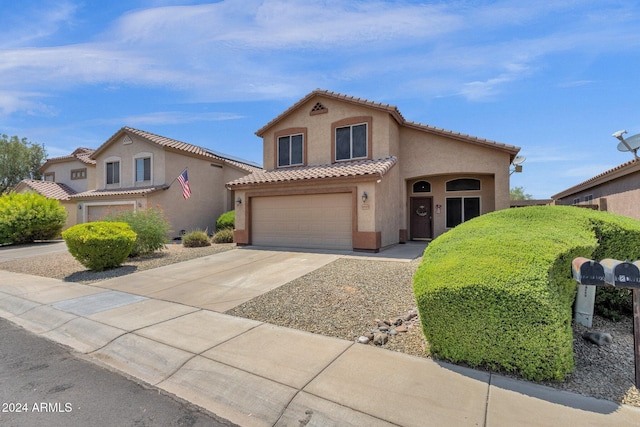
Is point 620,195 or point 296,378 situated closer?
point 296,378

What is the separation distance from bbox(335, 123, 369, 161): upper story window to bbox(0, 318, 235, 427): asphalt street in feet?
41.8

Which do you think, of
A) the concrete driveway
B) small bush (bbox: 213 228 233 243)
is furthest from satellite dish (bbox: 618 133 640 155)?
small bush (bbox: 213 228 233 243)

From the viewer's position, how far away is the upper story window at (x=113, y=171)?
71.6 ft

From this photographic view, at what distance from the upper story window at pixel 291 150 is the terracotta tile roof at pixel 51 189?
18499 millimetres

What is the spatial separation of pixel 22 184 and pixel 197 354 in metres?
32.1

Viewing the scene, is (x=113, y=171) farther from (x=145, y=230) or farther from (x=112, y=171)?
(x=145, y=230)

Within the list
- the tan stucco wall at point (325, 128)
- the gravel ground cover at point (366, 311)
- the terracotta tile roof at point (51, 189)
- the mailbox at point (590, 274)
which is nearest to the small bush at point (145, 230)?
the gravel ground cover at point (366, 311)

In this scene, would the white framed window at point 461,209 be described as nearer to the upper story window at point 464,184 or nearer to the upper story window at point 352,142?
the upper story window at point 464,184

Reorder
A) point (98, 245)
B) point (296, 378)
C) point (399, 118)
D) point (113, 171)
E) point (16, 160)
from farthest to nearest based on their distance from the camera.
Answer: point (16, 160), point (113, 171), point (399, 118), point (98, 245), point (296, 378)

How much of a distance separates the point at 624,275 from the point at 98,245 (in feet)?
38.9

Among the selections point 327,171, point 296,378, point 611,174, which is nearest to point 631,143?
point 611,174

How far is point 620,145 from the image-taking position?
12.6 metres

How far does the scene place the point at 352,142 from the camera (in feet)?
49.6

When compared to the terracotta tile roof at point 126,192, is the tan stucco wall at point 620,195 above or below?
below
